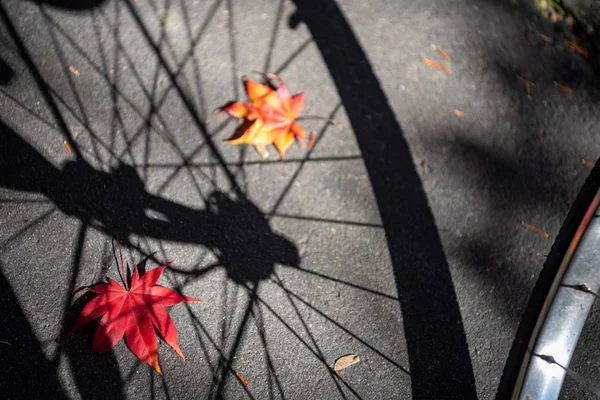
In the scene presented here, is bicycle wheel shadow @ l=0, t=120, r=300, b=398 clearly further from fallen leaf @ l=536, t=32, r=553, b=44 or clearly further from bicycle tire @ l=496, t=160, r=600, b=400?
fallen leaf @ l=536, t=32, r=553, b=44

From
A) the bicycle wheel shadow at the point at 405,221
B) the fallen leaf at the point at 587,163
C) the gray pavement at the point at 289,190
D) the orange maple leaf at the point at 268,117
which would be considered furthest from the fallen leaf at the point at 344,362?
the fallen leaf at the point at 587,163

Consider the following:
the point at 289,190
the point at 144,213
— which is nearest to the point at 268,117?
the point at 289,190

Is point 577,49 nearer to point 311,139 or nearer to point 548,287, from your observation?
point 311,139

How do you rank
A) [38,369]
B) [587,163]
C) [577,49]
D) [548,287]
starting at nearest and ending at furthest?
[548,287] → [38,369] → [587,163] → [577,49]

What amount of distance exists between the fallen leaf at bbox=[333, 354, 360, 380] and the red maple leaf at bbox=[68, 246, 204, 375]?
70cm

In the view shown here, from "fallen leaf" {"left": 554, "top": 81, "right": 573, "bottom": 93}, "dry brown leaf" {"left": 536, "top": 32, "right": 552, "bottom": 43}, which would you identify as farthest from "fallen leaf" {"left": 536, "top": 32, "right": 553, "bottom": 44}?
"fallen leaf" {"left": 554, "top": 81, "right": 573, "bottom": 93}

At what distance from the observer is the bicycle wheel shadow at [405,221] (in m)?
2.40

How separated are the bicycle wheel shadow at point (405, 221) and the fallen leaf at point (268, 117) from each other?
0.35 metres

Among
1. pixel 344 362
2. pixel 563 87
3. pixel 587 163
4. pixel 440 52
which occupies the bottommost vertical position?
pixel 344 362

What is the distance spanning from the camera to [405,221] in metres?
2.68

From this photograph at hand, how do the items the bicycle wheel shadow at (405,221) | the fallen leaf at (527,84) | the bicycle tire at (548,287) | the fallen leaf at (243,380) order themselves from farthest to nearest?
the fallen leaf at (527,84) < the bicycle wheel shadow at (405,221) < the fallen leaf at (243,380) < the bicycle tire at (548,287)

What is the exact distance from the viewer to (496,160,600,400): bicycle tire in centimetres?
159

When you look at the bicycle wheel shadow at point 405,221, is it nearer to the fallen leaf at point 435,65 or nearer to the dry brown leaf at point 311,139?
the dry brown leaf at point 311,139

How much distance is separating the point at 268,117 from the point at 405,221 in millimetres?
913
